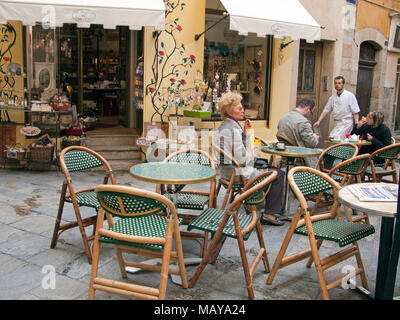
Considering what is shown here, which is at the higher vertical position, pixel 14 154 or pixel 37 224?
pixel 14 154

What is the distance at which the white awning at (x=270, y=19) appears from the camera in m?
6.40

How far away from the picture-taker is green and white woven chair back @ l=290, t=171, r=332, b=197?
136 inches

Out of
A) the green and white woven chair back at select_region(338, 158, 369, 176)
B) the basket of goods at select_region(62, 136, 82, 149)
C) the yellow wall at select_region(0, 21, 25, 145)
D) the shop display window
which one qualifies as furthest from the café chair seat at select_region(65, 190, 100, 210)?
the shop display window

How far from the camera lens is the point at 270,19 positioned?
6.65m

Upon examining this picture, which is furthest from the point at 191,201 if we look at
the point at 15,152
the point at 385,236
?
the point at 15,152

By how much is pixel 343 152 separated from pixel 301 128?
0.57m

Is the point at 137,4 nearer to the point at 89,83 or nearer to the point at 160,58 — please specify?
the point at 160,58

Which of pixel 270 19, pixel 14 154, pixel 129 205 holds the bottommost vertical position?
pixel 14 154

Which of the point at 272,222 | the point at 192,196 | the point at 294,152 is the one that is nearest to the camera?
the point at 192,196

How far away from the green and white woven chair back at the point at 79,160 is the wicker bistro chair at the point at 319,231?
1817 millimetres

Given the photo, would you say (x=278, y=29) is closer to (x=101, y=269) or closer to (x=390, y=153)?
(x=390, y=153)

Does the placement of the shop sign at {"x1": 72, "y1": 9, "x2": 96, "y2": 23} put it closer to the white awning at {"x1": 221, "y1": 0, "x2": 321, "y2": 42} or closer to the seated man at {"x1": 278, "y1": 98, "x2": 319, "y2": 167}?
the white awning at {"x1": 221, "y1": 0, "x2": 321, "y2": 42}
